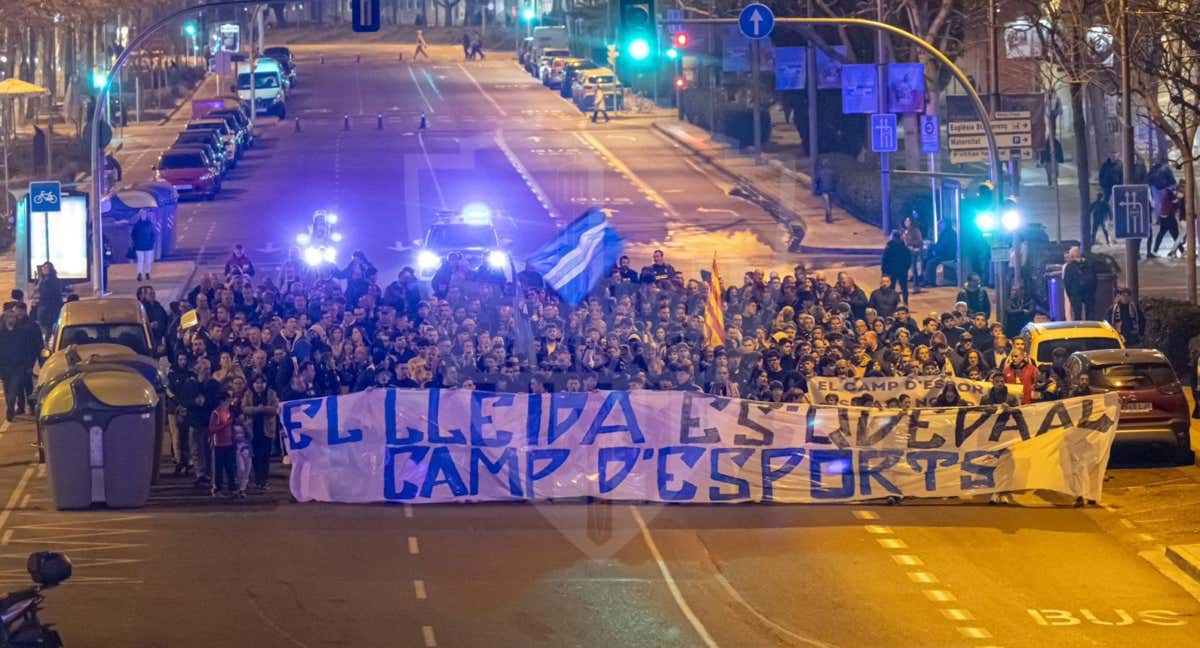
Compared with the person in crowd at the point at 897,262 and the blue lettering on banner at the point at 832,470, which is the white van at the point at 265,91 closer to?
the person in crowd at the point at 897,262

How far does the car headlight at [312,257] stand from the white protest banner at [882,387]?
687 inches

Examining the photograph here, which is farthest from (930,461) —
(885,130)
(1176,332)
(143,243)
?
(885,130)

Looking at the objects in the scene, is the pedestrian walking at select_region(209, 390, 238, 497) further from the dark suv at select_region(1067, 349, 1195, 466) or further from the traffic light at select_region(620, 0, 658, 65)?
the traffic light at select_region(620, 0, 658, 65)

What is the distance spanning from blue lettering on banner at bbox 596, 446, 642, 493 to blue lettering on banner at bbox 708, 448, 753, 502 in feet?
2.71

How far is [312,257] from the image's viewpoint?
1580 inches

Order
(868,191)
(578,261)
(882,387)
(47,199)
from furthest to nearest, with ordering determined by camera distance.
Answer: (868,191) < (47,199) < (578,261) < (882,387)

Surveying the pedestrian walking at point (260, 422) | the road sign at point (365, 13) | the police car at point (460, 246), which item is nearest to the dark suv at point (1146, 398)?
the pedestrian walking at point (260, 422)

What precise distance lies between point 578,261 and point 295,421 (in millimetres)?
11631

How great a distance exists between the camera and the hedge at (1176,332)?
95.5 ft

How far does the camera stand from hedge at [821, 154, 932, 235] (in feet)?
162

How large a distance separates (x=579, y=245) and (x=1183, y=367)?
1082 centimetres

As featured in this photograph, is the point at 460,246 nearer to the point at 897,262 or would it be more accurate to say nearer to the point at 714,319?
the point at 897,262

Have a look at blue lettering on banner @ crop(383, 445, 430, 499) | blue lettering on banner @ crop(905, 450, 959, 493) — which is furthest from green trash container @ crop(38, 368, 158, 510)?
blue lettering on banner @ crop(905, 450, 959, 493)

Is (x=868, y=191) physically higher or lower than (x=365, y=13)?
lower
